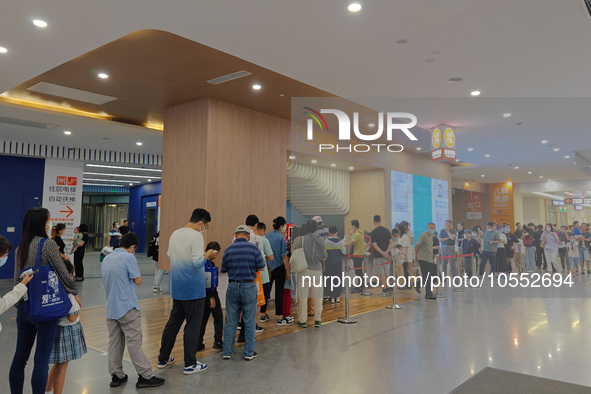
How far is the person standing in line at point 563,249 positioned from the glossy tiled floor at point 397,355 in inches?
215

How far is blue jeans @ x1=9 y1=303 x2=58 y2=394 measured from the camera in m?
2.85

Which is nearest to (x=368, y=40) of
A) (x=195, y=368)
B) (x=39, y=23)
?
(x=39, y=23)

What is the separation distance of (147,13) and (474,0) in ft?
11.0

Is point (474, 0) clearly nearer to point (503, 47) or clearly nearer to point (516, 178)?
point (503, 47)

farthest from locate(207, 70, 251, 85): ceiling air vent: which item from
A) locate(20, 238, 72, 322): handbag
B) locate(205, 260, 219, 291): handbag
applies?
locate(20, 238, 72, 322): handbag

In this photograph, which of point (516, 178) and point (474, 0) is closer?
point (474, 0)

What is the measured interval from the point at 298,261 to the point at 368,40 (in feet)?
10.3

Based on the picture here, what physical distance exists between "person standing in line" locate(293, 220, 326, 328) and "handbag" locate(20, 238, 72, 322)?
11.5ft

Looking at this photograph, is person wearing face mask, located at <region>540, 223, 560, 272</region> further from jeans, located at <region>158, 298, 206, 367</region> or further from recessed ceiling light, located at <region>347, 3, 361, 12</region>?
jeans, located at <region>158, 298, 206, 367</region>

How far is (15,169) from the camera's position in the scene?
11109 millimetres

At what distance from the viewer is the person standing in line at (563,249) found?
11609 millimetres

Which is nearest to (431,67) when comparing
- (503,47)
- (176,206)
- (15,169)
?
(503,47)

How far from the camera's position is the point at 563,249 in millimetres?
11773

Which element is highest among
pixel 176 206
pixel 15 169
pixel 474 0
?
pixel 474 0
